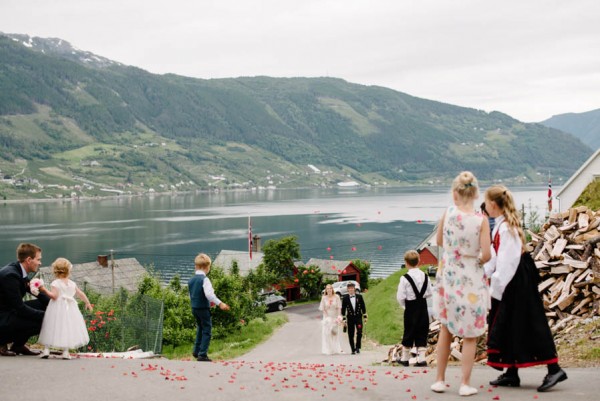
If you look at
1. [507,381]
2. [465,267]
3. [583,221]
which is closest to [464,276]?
[465,267]

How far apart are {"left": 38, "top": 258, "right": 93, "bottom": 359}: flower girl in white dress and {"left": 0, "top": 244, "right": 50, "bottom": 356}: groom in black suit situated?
0.73ft

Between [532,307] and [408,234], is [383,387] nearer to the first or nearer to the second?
[532,307]

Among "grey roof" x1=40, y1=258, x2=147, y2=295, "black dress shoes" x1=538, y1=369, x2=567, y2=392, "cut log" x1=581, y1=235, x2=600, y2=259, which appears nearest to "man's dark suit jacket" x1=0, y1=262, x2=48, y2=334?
"black dress shoes" x1=538, y1=369, x2=567, y2=392

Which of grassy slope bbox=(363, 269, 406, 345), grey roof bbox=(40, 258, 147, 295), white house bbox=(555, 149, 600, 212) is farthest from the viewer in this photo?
grey roof bbox=(40, 258, 147, 295)

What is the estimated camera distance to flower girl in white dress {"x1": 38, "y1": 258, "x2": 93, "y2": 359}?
983cm

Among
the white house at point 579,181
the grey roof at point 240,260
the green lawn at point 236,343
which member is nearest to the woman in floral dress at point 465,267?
the green lawn at point 236,343

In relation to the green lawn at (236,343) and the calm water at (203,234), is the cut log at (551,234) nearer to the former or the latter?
the green lawn at (236,343)

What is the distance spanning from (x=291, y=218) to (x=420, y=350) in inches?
6399

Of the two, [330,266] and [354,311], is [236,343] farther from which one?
[330,266]

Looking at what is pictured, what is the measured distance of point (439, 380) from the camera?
7426 mm

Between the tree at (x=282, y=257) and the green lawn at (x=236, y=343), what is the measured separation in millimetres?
26763

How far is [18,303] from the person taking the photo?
9695 millimetres

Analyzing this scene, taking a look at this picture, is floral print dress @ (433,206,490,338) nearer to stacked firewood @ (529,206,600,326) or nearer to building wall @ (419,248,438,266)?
stacked firewood @ (529,206,600,326)

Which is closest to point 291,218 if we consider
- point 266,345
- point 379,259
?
point 379,259
